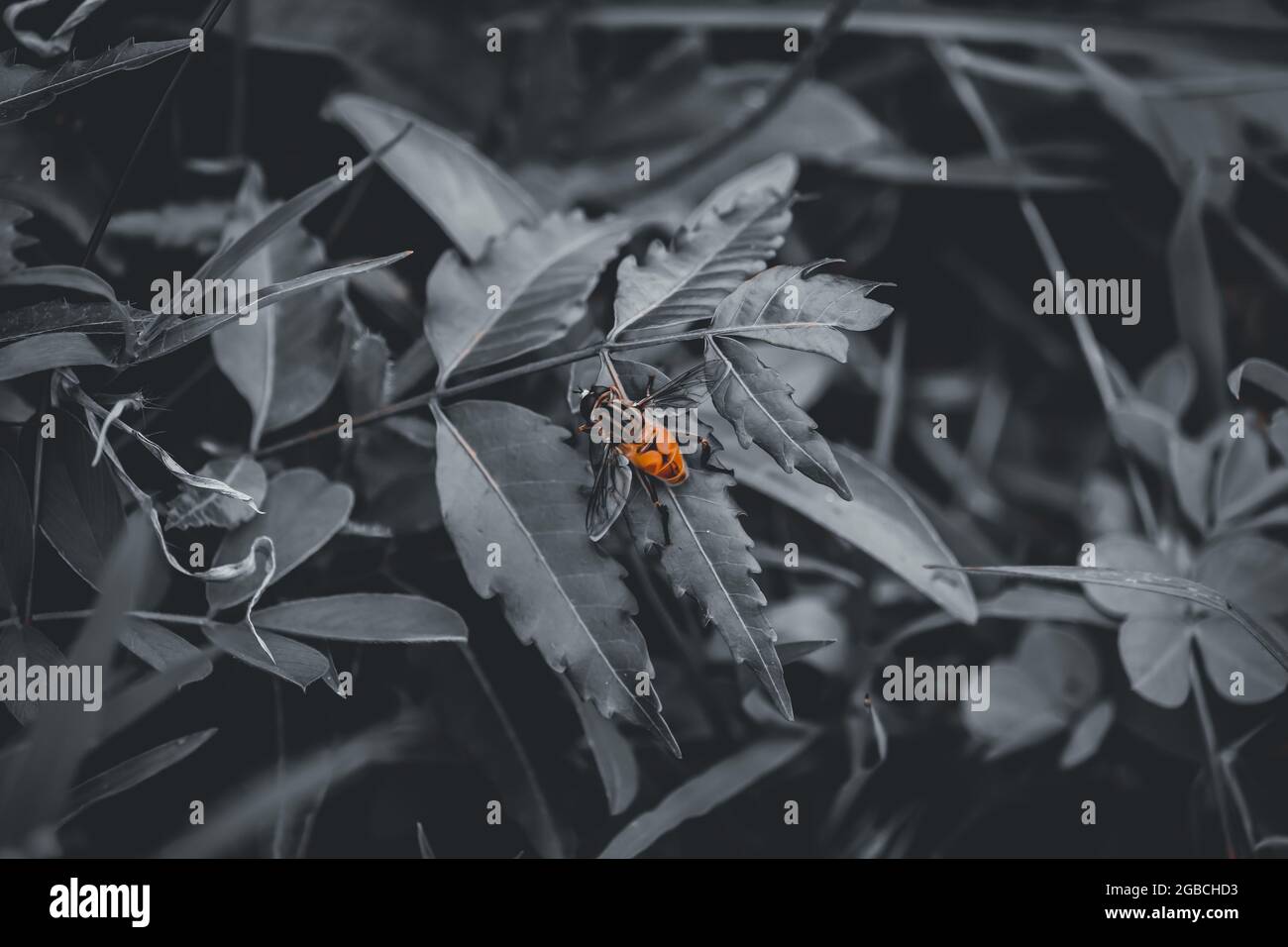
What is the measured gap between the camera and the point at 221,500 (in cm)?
63

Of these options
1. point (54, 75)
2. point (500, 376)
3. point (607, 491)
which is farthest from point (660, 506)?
point (54, 75)

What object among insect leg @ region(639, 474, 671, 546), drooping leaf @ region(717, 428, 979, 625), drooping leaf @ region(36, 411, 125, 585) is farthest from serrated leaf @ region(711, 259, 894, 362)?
drooping leaf @ region(36, 411, 125, 585)

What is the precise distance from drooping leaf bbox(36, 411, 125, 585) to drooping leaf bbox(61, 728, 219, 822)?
127 mm

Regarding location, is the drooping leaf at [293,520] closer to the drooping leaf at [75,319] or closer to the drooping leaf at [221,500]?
the drooping leaf at [221,500]

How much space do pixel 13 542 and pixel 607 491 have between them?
0.41 meters

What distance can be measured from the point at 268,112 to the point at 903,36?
30.8 inches

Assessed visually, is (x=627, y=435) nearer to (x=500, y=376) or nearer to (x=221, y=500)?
(x=500, y=376)

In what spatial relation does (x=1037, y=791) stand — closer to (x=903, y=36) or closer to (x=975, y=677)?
(x=975, y=677)

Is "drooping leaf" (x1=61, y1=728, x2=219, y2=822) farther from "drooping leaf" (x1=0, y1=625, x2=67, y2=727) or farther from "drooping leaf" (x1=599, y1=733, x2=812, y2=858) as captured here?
"drooping leaf" (x1=599, y1=733, x2=812, y2=858)

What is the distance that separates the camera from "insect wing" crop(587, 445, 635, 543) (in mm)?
606

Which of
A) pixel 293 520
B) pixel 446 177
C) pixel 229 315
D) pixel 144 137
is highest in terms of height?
pixel 446 177

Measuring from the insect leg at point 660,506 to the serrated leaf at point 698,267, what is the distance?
11 centimetres

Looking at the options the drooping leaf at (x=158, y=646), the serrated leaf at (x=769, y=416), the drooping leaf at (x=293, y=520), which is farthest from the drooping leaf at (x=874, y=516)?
the drooping leaf at (x=158, y=646)
